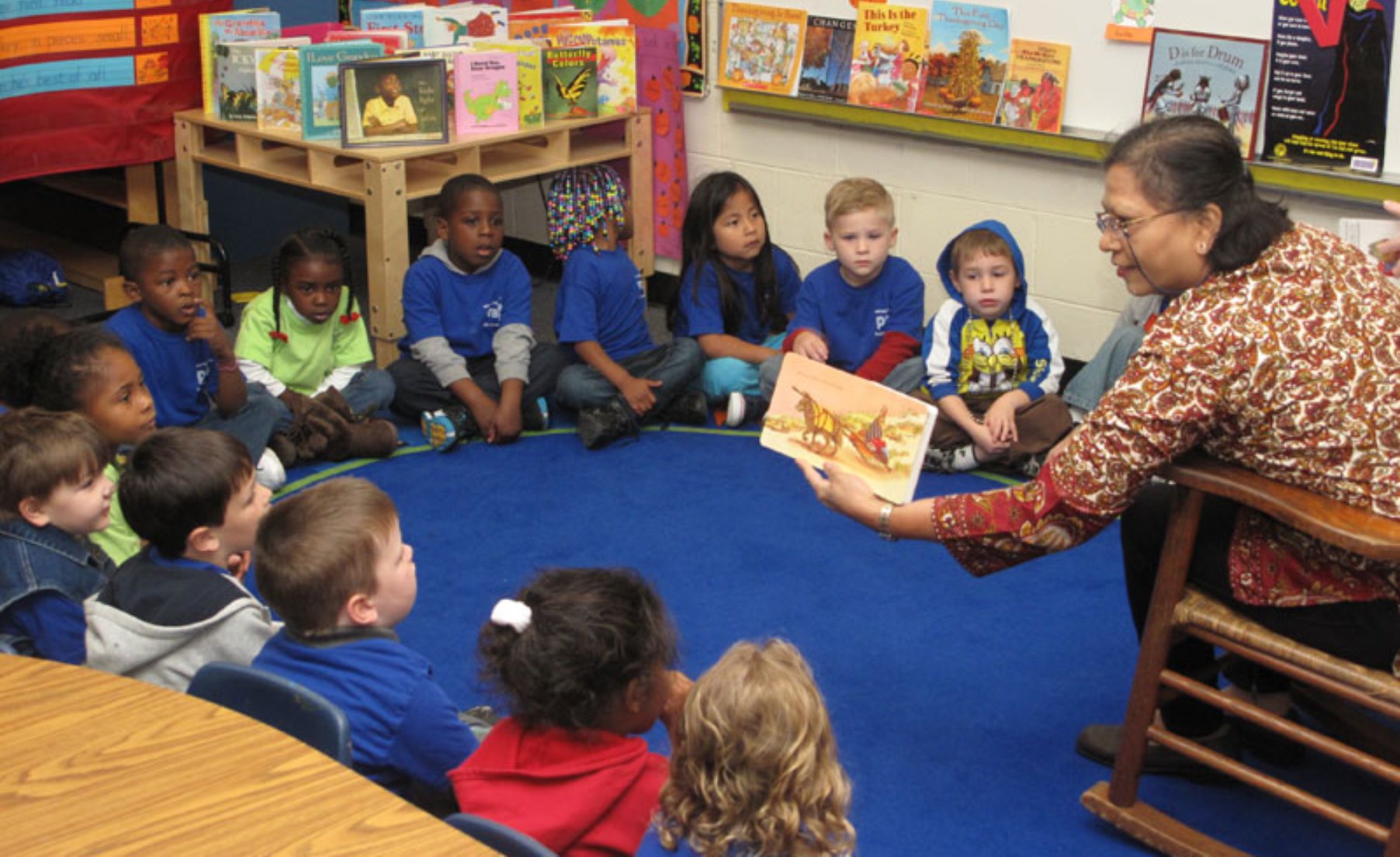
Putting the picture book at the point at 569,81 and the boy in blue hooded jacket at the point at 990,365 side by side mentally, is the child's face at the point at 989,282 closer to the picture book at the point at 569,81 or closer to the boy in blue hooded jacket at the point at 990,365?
the boy in blue hooded jacket at the point at 990,365

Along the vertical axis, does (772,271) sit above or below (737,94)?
below

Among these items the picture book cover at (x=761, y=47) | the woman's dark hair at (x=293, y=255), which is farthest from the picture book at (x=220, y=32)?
the picture book cover at (x=761, y=47)

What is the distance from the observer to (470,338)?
4699mm

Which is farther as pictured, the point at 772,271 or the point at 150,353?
the point at 772,271

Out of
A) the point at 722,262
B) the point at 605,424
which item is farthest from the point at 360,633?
the point at 722,262

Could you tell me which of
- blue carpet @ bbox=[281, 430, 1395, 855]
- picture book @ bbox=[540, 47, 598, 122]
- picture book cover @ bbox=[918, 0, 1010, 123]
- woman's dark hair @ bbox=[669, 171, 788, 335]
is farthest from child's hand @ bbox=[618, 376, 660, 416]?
picture book cover @ bbox=[918, 0, 1010, 123]

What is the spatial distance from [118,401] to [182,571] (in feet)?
3.38

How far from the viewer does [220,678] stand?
1896mm

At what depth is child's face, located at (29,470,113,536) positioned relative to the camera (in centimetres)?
258

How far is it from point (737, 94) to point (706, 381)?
3.97 feet

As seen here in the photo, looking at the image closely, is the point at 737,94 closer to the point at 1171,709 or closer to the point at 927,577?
the point at 927,577

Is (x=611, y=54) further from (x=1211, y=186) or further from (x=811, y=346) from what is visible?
(x=1211, y=186)

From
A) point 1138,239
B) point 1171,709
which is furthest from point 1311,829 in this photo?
point 1138,239

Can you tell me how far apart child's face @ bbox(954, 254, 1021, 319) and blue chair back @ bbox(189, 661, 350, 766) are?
9.29 feet
